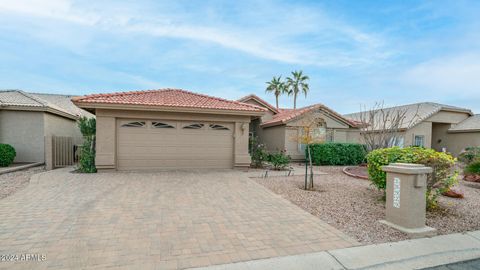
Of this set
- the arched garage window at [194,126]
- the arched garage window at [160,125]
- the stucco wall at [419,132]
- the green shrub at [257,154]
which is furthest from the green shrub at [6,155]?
the stucco wall at [419,132]

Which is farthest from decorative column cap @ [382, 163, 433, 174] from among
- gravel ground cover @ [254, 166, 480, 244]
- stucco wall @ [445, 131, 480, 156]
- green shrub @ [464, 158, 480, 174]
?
stucco wall @ [445, 131, 480, 156]

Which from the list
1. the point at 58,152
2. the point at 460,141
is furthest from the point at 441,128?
the point at 58,152

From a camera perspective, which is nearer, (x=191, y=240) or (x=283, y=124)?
(x=191, y=240)

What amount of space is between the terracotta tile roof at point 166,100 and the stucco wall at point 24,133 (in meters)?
4.88

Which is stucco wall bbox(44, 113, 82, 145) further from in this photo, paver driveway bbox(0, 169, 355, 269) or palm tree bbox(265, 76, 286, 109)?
palm tree bbox(265, 76, 286, 109)

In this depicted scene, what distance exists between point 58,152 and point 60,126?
11.8 feet

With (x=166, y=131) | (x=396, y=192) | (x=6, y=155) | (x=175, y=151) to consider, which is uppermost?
(x=166, y=131)

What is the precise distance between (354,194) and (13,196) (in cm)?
944

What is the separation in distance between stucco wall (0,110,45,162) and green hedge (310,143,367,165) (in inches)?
588

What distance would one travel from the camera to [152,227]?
4.29m

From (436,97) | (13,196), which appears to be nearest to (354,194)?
(13,196)

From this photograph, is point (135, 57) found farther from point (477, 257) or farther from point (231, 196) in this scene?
point (477, 257)

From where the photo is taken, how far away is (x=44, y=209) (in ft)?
16.9

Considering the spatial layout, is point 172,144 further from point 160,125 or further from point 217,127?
point 217,127
